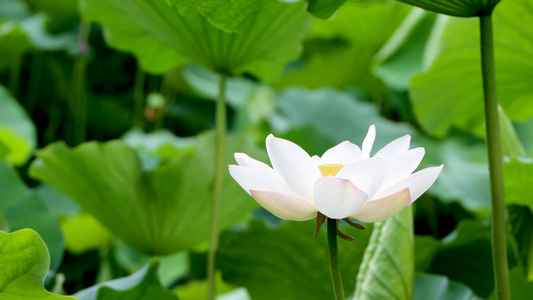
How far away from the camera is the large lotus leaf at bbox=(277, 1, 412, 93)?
118 centimetres

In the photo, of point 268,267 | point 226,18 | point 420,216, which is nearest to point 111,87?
point 420,216

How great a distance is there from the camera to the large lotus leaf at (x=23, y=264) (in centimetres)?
40

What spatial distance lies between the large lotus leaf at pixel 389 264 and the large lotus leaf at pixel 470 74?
0.82 ft

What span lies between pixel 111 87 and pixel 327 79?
51 cm

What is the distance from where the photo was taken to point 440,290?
0.52 meters

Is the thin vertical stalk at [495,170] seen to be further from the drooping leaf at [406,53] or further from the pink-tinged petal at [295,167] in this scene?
the drooping leaf at [406,53]

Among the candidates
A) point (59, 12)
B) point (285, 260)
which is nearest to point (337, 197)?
point (285, 260)

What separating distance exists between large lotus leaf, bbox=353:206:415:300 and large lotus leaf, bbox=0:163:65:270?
338 millimetres

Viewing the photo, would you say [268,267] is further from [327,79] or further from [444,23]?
[327,79]

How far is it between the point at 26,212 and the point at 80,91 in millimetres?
624

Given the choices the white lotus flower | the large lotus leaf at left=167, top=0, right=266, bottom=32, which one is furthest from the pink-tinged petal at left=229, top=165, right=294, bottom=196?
the large lotus leaf at left=167, top=0, right=266, bottom=32

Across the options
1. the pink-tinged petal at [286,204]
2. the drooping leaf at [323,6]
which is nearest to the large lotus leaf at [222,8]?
the drooping leaf at [323,6]

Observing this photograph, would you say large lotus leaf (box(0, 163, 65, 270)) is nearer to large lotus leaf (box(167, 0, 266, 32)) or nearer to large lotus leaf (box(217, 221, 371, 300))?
large lotus leaf (box(217, 221, 371, 300))

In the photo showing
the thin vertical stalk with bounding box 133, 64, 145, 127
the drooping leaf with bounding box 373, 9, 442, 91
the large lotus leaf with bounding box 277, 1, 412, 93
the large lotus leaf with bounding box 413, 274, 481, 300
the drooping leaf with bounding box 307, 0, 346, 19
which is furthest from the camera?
the thin vertical stalk with bounding box 133, 64, 145, 127
